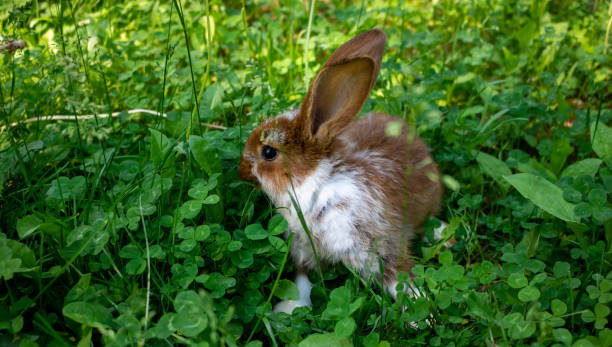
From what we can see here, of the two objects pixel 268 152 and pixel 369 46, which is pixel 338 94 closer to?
pixel 369 46

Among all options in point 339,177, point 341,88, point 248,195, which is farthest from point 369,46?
point 248,195

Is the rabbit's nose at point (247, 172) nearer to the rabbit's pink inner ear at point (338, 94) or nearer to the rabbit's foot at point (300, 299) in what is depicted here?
the rabbit's pink inner ear at point (338, 94)

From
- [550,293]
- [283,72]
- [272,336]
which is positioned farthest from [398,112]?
[272,336]

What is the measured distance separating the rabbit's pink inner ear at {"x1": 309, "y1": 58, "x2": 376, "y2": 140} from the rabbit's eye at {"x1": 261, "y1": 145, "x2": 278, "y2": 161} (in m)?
0.25

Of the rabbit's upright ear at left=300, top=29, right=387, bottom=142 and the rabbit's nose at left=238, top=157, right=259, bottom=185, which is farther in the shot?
the rabbit's nose at left=238, top=157, right=259, bottom=185

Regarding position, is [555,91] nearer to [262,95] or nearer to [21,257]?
[262,95]

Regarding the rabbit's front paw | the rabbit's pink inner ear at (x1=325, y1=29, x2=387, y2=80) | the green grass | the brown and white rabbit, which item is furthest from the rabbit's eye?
the rabbit's front paw

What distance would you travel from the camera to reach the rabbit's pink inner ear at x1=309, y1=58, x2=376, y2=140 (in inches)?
111

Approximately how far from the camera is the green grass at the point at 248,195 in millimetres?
2297

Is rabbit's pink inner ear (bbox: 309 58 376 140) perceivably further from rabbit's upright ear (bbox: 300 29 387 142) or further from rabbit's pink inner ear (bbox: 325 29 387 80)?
rabbit's pink inner ear (bbox: 325 29 387 80)

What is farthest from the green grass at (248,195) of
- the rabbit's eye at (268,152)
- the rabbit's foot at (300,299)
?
the rabbit's eye at (268,152)

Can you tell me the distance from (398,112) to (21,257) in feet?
8.56

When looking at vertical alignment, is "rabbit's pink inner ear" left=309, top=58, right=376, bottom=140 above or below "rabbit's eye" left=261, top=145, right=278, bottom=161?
above

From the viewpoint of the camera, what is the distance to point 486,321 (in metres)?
2.30
